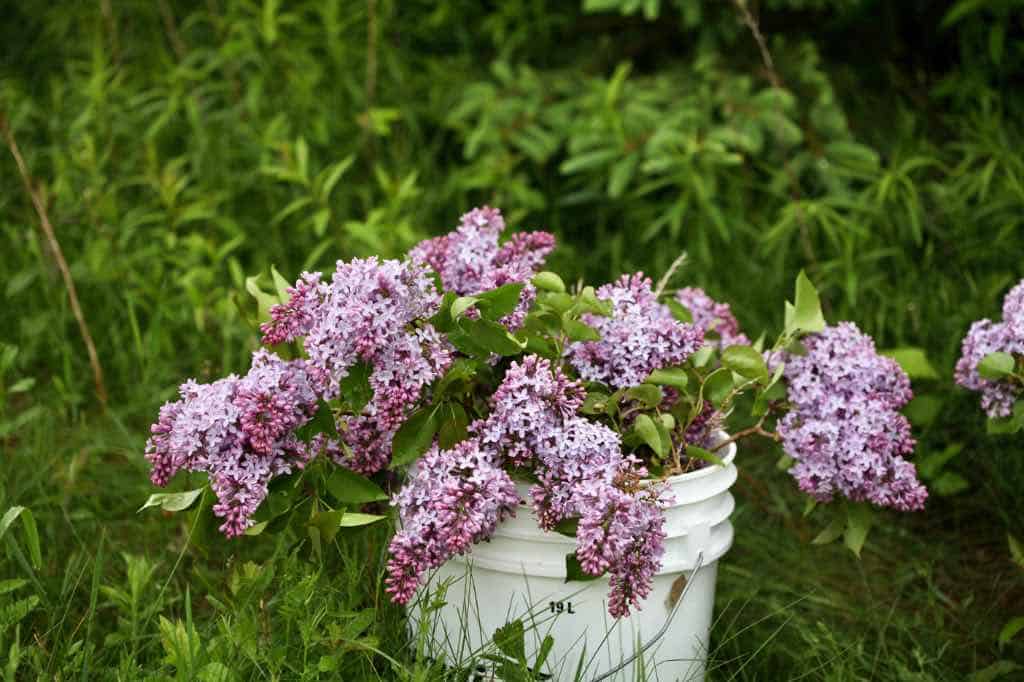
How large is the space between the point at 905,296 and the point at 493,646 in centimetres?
141

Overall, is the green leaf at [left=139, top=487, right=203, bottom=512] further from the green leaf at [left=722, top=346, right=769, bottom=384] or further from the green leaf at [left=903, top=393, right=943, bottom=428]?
the green leaf at [left=903, top=393, right=943, bottom=428]

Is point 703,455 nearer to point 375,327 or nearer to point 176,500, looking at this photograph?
point 375,327

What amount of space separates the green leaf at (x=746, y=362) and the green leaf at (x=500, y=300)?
1.10ft

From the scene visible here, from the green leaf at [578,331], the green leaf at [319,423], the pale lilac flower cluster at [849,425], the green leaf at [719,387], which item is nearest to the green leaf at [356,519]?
the green leaf at [319,423]

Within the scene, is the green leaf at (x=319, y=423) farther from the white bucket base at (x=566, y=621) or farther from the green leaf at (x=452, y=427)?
the white bucket base at (x=566, y=621)

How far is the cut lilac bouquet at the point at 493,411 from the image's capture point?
4.51 feet

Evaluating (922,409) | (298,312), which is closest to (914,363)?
(922,409)

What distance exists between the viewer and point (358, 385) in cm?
142

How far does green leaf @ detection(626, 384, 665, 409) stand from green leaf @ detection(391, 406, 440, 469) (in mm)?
265

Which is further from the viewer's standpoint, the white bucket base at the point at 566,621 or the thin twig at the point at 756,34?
the thin twig at the point at 756,34

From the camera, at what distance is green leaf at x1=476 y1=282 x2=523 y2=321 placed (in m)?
1.42

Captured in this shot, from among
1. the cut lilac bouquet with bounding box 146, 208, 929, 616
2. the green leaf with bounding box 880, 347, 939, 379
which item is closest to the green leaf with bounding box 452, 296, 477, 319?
the cut lilac bouquet with bounding box 146, 208, 929, 616

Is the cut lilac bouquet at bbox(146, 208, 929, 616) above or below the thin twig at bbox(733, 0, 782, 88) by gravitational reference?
below

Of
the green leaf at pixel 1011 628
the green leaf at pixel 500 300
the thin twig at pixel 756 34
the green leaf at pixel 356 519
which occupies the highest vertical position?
the thin twig at pixel 756 34
